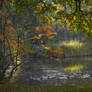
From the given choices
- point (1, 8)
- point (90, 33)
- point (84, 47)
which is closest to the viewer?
point (90, 33)

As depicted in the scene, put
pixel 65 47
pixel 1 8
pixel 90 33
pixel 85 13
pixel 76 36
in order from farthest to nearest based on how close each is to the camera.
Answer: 1. pixel 76 36
2. pixel 65 47
3. pixel 1 8
4. pixel 90 33
5. pixel 85 13

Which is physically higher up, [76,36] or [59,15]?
[59,15]

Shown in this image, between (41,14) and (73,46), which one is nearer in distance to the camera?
(41,14)

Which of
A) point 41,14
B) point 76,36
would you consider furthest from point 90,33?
point 76,36

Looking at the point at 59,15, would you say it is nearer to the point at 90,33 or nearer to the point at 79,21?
the point at 79,21

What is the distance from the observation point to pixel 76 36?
27.0 m

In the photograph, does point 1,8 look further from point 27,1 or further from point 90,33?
point 90,33

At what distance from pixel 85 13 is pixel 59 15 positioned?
2.13 ft

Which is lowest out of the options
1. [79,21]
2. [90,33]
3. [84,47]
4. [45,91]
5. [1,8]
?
[84,47]

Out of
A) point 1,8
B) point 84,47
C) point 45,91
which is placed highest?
point 1,8

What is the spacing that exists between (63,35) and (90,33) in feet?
74.4

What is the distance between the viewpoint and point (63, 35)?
27203mm

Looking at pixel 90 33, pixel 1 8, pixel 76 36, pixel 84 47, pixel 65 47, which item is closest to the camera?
pixel 90 33

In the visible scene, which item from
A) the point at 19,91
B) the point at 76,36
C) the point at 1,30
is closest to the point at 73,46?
the point at 76,36
